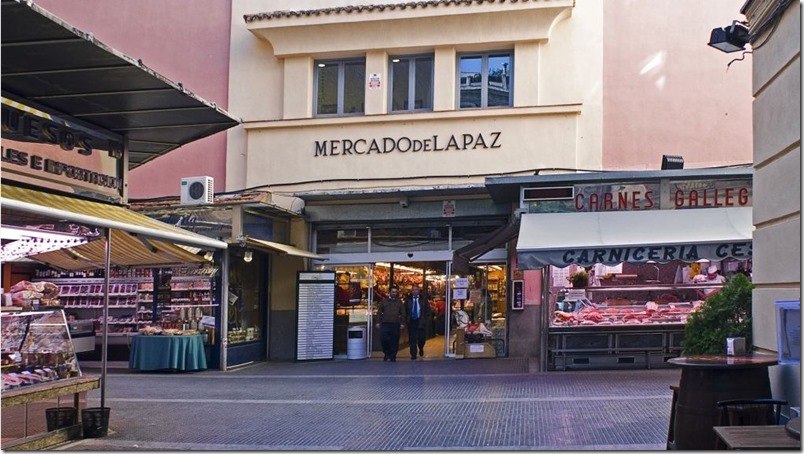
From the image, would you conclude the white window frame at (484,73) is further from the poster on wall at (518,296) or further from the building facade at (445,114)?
the poster on wall at (518,296)

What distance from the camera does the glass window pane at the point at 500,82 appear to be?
1791 cm

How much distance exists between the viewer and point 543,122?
1731 cm

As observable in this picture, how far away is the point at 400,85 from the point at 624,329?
7358mm

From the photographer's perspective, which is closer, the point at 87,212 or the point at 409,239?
the point at 87,212

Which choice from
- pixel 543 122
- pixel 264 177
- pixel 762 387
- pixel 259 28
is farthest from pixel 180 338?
pixel 762 387

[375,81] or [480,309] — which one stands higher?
[375,81]

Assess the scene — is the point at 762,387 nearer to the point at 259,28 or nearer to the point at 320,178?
the point at 320,178

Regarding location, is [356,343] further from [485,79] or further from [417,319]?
[485,79]

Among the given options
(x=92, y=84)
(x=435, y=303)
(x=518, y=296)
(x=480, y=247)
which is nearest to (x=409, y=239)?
(x=435, y=303)

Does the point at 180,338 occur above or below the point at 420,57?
below

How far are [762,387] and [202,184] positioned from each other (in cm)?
1223

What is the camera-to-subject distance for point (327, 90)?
18797 mm

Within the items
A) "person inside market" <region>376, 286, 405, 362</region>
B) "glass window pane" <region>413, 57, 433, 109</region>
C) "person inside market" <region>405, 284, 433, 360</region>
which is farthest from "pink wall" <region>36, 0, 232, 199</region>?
"person inside market" <region>405, 284, 433, 360</region>

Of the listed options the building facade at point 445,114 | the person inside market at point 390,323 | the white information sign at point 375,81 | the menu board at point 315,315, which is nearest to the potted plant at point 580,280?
the building facade at point 445,114
